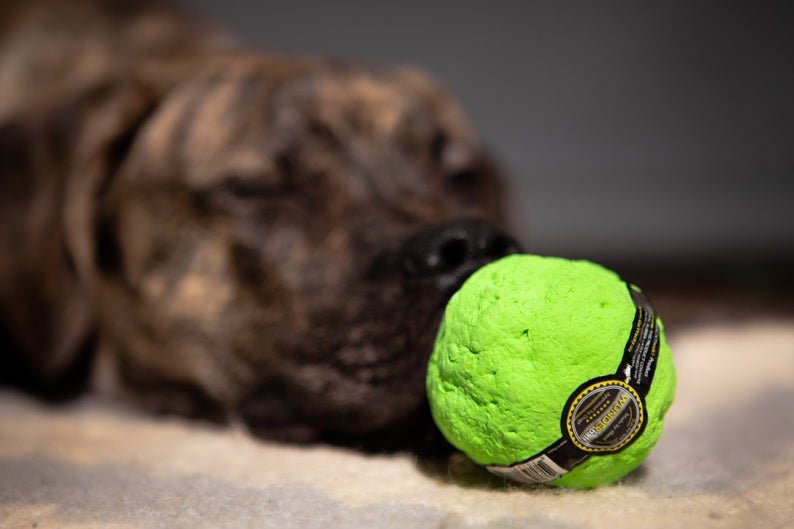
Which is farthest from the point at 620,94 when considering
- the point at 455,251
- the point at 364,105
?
the point at 455,251

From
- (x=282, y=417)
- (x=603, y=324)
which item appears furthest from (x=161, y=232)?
(x=603, y=324)

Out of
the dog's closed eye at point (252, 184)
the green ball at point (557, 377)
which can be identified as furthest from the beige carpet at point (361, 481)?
the dog's closed eye at point (252, 184)

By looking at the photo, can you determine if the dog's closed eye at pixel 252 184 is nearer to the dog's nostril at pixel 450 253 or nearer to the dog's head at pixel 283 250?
the dog's head at pixel 283 250

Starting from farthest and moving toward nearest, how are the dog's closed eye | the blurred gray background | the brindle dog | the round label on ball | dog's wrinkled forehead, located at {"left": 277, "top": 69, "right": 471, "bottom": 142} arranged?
1. the blurred gray background
2. dog's wrinkled forehead, located at {"left": 277, "top": 69, "right": 471, "bottom": 142}
3. the dog's closed eye
4. the brindle dog
5. the round label on ball

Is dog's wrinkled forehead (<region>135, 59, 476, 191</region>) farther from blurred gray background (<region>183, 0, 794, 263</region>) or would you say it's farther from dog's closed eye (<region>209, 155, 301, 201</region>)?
blurred gray background (<region>183, 0, 794, 263</region>)

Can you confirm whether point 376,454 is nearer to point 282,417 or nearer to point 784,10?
point 282,417

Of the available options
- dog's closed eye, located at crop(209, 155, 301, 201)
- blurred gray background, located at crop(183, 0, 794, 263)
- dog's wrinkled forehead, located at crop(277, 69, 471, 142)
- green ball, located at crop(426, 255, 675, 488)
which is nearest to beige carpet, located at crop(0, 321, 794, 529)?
green ball, located at crop(426, 255, 675, 488)

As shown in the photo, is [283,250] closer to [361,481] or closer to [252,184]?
[252,184]
